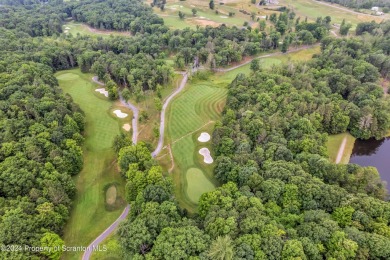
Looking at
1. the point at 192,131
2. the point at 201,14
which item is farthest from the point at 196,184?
the point at 201,14

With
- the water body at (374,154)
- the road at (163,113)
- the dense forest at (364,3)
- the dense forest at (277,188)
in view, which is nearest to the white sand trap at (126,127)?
the road at (163,113)

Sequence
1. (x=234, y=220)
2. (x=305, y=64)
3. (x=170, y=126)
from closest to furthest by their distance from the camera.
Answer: (x=234, y=220), (x=170, y=126), (x=305, y=64)

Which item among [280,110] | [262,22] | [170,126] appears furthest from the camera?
[262,22]

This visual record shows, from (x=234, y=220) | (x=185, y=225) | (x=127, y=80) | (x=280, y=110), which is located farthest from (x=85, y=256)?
(x=127, y=80)

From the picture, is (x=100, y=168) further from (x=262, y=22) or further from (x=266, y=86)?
(x=262, y=22)

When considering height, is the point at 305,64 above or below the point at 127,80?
above

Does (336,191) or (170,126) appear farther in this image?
(170,126)

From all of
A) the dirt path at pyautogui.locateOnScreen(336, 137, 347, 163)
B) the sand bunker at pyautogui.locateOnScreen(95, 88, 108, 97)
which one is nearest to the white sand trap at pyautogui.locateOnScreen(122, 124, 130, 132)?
the sand bunker at pyautogui.locateOnScreen(95, 88, 108, 97)
